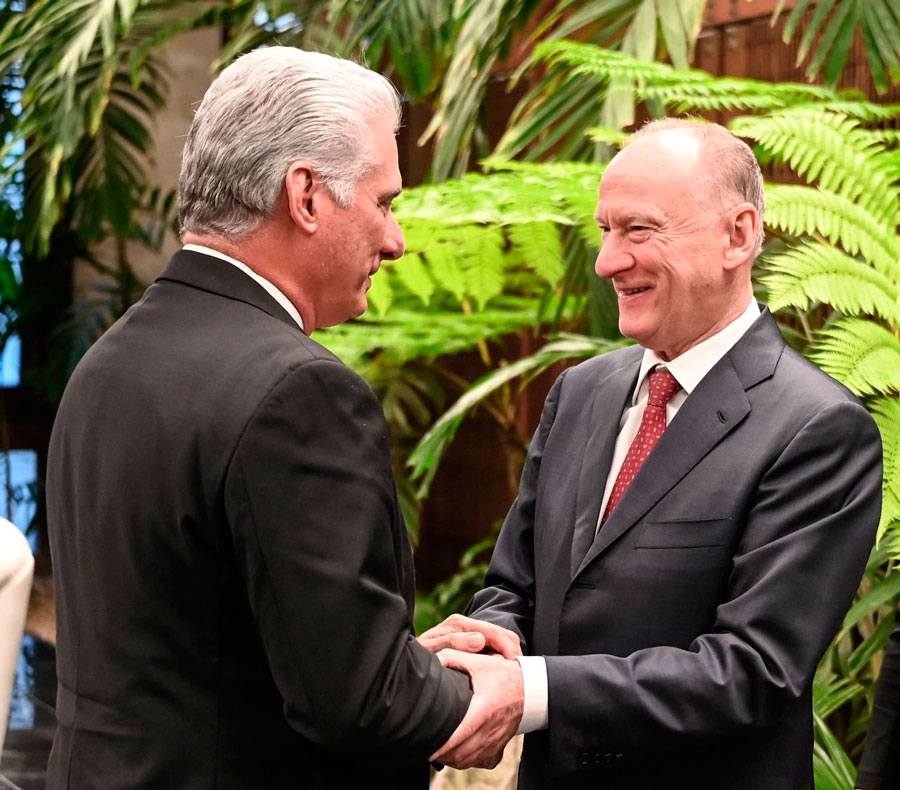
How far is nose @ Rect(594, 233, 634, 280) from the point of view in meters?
2.02

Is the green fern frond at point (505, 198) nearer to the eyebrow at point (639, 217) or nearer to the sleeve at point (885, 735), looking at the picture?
the eyebrow at point (639, 217)

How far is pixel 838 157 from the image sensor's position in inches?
112

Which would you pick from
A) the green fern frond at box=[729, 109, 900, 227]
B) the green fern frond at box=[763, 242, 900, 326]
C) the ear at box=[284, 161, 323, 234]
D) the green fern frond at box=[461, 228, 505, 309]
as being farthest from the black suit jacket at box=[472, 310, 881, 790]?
the green fern frond at box=[461, 228, 505, 309]

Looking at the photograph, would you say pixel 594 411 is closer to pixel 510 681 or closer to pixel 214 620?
pixel 510 681

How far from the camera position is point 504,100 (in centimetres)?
548

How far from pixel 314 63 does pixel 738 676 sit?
102cm

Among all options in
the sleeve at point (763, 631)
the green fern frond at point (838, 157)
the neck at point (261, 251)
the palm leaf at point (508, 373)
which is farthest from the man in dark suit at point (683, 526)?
the palm leaf at point (508, 373)

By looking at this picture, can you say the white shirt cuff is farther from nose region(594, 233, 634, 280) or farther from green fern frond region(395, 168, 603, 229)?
green fern frond region(395, 168, 603, 229)

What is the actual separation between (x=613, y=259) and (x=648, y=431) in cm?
30

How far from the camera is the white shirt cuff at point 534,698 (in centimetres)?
178

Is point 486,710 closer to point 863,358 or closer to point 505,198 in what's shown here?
point 863,358

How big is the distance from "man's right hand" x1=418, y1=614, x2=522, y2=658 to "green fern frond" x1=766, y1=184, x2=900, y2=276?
1.26 m

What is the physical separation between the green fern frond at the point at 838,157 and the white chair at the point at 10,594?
1966mm

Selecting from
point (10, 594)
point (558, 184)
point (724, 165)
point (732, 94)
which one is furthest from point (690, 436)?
point (732, 94)
